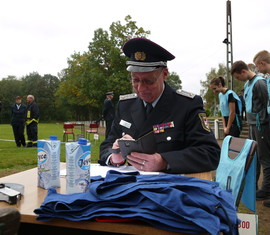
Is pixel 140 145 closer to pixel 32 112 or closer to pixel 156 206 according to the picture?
pixel 156 206

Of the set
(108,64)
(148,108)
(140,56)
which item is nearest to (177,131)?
(148,108)

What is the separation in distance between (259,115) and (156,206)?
3.64m

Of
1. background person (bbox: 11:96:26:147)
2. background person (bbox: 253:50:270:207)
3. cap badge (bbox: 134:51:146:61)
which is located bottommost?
background person (bbox: 11:96:26:147)

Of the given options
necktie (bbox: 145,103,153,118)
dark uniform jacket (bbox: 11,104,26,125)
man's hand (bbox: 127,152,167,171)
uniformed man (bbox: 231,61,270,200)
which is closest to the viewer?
man's hand (bbox: 127,152,167,171)

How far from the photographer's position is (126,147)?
5.71ft

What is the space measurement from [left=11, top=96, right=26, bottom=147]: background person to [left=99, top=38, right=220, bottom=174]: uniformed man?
30.5ft

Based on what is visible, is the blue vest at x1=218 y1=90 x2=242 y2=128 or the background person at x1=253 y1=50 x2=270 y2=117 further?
the blue vest at x1=218 y1=90 x2=242 y2=128

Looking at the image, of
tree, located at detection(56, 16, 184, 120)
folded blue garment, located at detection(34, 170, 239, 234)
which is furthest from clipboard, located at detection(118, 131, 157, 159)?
tree, located at detection(56, 16, 184, 120)

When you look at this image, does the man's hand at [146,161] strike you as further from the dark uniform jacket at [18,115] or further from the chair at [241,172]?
the dark uniform jacket at [18,115]

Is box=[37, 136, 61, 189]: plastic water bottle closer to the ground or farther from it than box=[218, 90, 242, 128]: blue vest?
closer to the ground

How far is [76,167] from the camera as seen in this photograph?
1249mm

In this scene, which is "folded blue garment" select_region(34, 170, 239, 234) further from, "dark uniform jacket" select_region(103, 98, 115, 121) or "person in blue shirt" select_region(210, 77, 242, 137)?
"dark uniform jacket" select_region(103, 98, 115, 121)

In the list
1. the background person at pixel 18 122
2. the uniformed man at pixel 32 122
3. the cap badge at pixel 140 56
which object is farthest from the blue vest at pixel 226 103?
the background person at pixel 18 122

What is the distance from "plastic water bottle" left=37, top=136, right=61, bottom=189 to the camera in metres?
1.43
